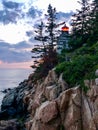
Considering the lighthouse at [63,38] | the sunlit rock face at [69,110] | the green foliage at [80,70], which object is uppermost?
the lighthouse at [63,38]

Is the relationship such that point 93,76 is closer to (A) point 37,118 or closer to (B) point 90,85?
(B) point 90,85

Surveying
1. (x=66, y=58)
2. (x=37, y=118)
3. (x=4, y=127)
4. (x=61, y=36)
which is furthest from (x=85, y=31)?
(x=37, y=118)

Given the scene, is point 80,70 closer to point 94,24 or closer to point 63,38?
point 94,24

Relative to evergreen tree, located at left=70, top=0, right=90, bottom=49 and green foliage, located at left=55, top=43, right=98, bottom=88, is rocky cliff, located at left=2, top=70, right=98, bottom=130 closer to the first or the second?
green foliage, located at left=55, top=43, right=98, bottom=88

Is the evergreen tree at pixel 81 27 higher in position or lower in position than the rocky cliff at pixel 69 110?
higher

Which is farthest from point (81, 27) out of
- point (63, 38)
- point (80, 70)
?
point (80, 70)

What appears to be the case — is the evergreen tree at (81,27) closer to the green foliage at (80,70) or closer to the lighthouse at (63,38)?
the lighthouse at (63,38)

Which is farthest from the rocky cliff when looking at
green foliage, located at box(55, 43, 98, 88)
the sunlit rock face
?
green foliage, located at box(55, 43, 98, 88)

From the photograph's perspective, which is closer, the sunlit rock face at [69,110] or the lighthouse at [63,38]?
the sunlit rock face at [69,110]

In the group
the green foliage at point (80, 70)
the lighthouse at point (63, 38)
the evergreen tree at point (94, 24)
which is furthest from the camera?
the lighthouse at point (63, 38)

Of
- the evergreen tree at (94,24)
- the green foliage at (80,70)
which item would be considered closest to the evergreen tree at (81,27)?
the evergreen tree at (94,24)

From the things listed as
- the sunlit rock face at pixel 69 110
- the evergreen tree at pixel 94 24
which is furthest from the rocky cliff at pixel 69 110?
the evergreen tree at pixel 94 24

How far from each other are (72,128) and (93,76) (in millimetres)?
4026

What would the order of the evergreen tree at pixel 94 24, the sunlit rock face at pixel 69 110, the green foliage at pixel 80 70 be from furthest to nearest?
the evergreen tree at pixel 94 24, the green foliage at pixel 80 70, the sunlit rock face at pixel 69 110
